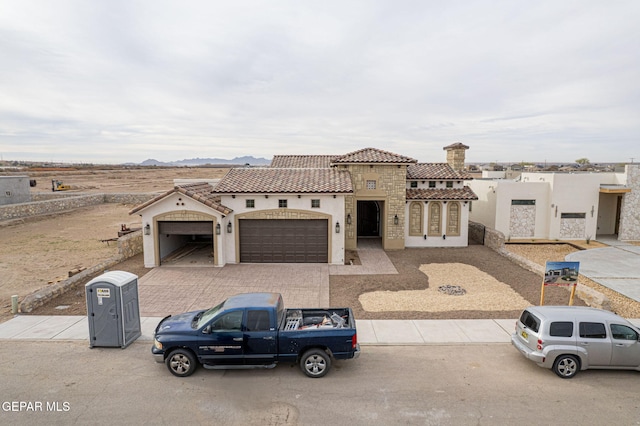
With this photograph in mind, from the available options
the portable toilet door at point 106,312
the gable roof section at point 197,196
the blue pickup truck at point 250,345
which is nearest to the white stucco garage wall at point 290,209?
the gable roof section at point 197,196

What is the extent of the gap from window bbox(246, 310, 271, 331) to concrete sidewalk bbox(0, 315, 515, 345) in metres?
3.10

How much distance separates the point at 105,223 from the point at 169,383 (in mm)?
28429

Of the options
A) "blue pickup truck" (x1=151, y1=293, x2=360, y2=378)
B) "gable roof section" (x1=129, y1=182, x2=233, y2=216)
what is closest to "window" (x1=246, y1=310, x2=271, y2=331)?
"blue pickup truck" (x1=151, y1=293, x2=360, y2=378)

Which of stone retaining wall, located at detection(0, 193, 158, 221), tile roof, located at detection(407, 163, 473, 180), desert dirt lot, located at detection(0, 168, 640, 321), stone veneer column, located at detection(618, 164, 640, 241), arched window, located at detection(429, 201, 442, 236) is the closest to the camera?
desert dirt lot, located at detection(0, 168, 640, 321)

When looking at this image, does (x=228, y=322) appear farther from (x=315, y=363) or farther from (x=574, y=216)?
(x=574, y=216)

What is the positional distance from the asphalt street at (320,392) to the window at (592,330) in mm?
929

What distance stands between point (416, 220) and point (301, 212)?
7758mm

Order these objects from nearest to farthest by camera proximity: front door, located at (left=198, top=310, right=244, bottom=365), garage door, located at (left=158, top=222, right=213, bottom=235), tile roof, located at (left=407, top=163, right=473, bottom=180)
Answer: front door, located at (left=198, top=310, right=244, bottom=365), garage door, located at (left=158, top=222, right=213, bottom=235), tile roof, located at (left=407, top=163, right=473, bottom=180)

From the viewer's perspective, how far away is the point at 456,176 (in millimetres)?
23828

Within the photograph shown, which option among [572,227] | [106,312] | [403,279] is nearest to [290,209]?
[403,279]

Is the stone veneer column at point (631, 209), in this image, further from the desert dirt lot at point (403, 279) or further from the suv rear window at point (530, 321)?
the suv rear window at point (530, 321)

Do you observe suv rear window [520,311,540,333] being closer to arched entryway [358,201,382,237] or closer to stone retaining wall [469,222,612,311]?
stone retaining wall [469,222,612,311]

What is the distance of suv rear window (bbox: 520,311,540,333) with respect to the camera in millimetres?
9367

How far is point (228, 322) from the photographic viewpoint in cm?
909
